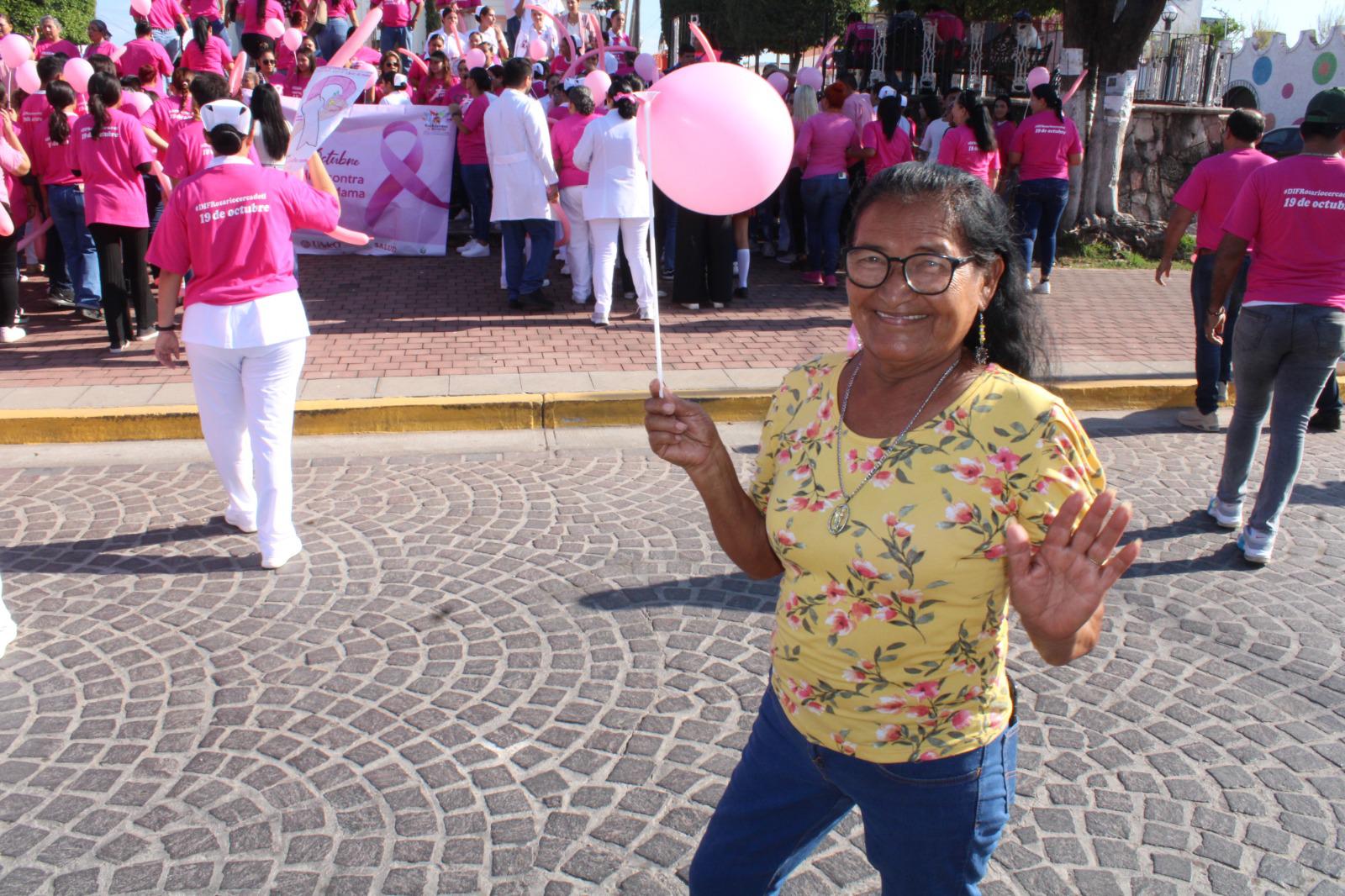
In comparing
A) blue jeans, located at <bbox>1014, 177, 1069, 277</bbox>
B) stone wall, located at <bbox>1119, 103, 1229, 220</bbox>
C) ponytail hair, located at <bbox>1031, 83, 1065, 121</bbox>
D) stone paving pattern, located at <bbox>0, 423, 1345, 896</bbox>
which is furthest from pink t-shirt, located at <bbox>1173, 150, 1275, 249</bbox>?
stone wall, located at <bbox>1119, 103, 1229, 220</bbox>

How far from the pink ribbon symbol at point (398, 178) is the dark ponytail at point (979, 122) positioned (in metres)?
5.72

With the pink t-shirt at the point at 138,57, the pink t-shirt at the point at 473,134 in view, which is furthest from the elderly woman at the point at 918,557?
the pink t-shirt at the point at 138,57

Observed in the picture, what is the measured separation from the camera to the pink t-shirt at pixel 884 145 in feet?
33.6

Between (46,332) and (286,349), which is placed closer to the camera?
(286,349)

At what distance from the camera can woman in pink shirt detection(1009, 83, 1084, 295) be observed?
9.83 meters

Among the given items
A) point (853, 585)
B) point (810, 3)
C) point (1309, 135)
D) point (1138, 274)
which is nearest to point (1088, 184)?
point (1138, 274)

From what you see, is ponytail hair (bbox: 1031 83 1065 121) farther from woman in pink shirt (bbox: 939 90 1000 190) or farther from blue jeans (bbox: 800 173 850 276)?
blue jeans (bbox: 800 173 850 276)

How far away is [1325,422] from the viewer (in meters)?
6.98

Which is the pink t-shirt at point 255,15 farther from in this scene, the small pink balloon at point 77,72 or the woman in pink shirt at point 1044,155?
the woman in pink shirt at point 1044,155

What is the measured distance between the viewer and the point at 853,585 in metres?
1.88

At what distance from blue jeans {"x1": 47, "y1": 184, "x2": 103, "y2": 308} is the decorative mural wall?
25041 millimetres

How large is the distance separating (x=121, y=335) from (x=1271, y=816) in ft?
25.6

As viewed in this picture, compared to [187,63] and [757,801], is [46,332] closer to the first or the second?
[187,63]

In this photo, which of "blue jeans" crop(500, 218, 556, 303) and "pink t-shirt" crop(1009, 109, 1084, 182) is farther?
"pink t-shirt" crop(1009, 109, 1084, 182)
